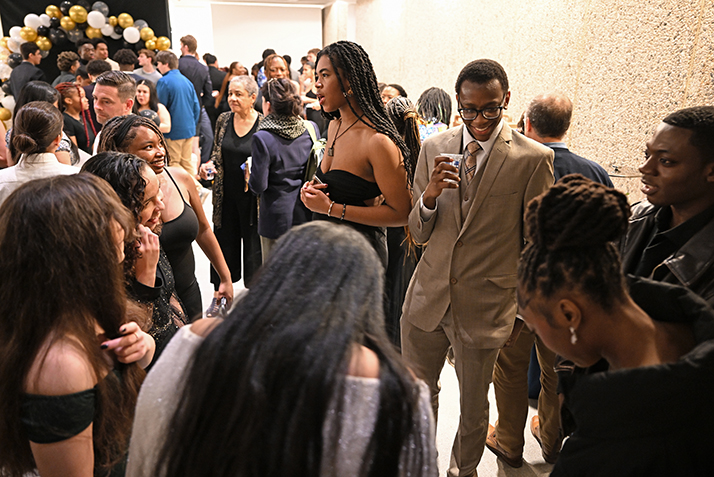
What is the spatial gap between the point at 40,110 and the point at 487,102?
2.28 metres

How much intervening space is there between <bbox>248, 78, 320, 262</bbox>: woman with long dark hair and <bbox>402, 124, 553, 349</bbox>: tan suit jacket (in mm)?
1746

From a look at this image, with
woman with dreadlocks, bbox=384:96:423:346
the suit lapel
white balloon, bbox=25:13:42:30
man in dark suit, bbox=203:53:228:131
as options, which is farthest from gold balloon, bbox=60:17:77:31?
the suit lapel

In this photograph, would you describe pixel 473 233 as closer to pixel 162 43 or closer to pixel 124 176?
pixel 124 176

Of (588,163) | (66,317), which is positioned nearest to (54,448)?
(66,317)

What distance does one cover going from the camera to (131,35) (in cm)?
935

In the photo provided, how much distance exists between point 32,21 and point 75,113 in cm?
587

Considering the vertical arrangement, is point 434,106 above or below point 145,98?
above

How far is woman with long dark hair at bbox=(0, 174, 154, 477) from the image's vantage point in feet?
3.63

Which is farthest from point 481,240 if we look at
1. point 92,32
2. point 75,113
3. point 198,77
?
point 92,32

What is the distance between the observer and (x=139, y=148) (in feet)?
7.72

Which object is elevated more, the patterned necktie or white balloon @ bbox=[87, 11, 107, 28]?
white balloon @ bbox=[87, 11, 107, 28]

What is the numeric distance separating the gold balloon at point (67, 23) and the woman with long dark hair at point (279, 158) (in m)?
7.28

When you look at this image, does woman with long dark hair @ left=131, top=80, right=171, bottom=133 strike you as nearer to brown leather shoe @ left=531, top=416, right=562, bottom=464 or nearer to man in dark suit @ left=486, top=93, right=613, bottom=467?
man in dark suit @ left=486, top=93, right=613, bottom=467

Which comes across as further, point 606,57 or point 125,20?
point 125,20
